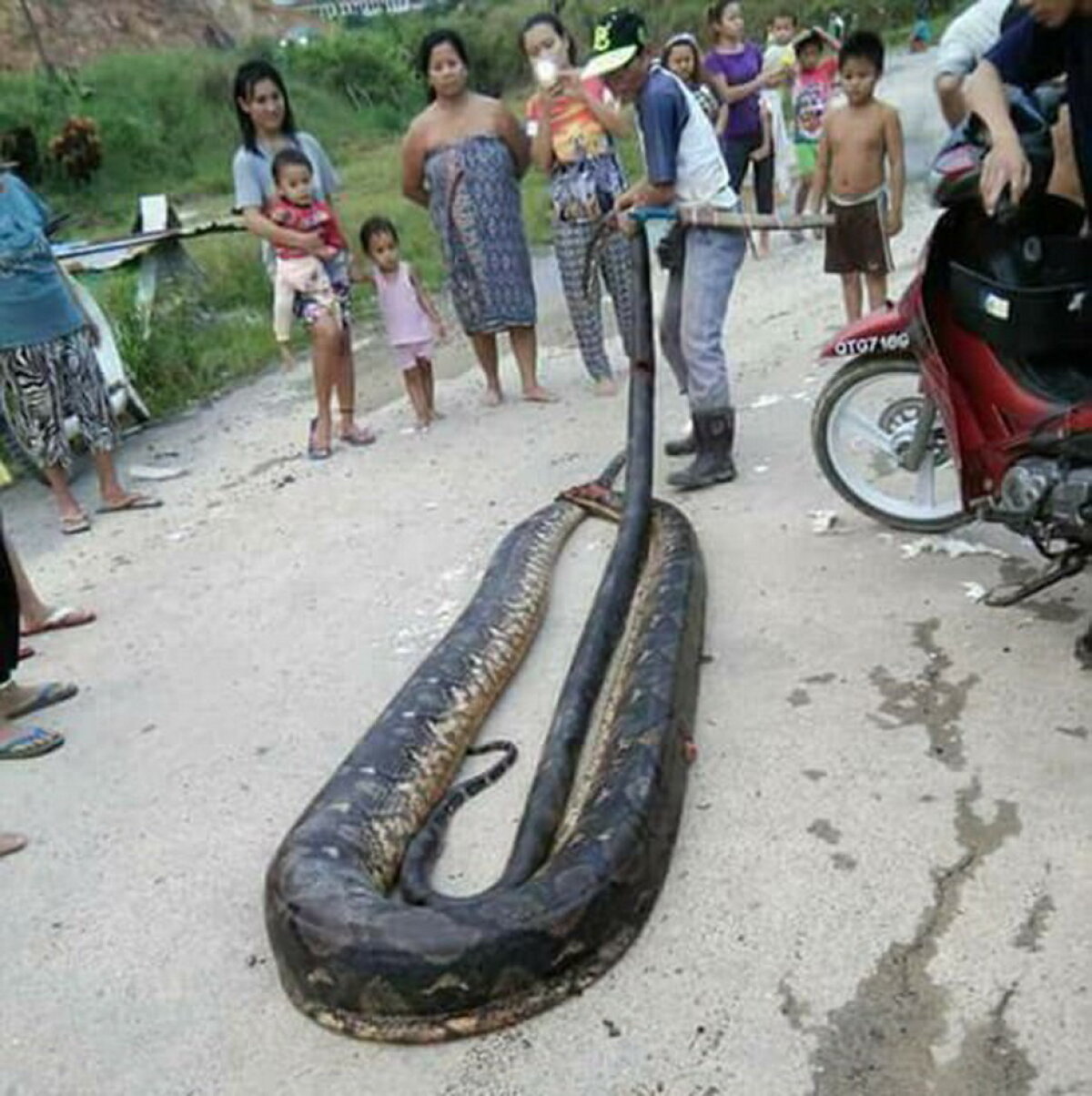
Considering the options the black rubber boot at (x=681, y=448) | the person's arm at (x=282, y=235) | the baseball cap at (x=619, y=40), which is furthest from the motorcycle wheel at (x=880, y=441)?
the person's arm at (x=282, y=235)

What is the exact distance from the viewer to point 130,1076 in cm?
285

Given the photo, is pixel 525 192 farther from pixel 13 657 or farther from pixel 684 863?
pixel 684 863

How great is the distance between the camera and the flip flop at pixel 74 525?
22.6 ft

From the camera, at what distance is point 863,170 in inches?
269

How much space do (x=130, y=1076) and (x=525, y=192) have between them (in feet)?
50.8

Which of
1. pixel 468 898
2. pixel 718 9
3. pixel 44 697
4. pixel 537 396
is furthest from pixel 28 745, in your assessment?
pixel 718 9

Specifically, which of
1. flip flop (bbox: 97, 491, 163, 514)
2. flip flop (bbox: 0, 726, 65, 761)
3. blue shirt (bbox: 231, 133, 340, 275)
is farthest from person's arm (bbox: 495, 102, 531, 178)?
flip flop (bbox: 0, 726, 65, 761)

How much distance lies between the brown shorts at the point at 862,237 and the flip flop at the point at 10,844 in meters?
5.15

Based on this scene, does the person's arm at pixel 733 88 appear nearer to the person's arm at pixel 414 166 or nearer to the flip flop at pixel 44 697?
the person's arm at pixel 414 166

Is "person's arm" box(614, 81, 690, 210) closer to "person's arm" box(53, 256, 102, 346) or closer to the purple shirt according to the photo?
"person's arm" box(53, 256, 102, 346)

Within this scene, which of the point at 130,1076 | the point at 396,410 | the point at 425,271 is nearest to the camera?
the point at 130,1076

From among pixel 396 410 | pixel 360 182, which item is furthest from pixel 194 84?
pixel 396 410

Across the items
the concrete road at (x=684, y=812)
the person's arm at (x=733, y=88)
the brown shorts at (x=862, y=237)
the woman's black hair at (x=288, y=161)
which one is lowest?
the concrete road at (x=684, y=812)

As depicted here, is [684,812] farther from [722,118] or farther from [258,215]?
[722,118]
